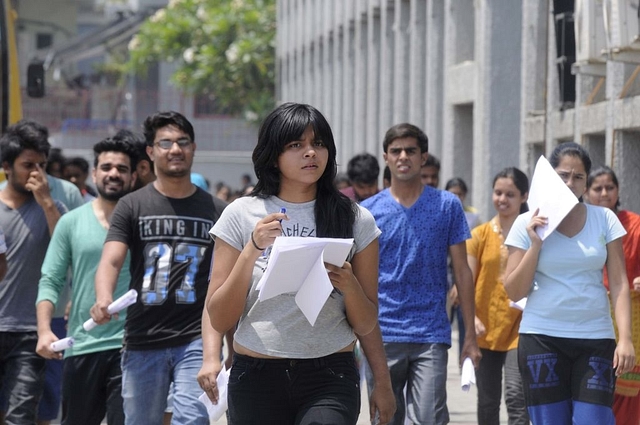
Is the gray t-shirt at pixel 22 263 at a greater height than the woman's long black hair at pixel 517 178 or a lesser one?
lesser

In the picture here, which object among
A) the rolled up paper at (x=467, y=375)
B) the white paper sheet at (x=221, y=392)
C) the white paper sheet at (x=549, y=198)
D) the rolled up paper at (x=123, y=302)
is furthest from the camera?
the rolled up paper at (x=467, y=375)

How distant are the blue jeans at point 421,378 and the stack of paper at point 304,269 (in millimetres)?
2987

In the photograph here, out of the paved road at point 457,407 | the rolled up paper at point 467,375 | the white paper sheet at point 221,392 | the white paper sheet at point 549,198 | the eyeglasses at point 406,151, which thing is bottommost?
the paved road at point 457,407

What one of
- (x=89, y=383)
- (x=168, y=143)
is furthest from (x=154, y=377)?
(x=168, y=143)

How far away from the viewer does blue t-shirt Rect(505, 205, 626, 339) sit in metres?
7.88

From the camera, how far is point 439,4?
79.9 ft

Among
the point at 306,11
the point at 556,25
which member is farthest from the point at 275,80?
the point at 556,25

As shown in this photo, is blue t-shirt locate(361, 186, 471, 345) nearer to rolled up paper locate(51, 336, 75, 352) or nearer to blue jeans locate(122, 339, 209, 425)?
blue jeans locate(122, 339, 209, 425)

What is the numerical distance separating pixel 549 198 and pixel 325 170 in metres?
2.11

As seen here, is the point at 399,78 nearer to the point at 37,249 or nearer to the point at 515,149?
the point at 515,149

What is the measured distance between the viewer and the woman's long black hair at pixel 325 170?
19.4ft

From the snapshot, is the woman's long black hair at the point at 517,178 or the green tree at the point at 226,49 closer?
the woman's long black hair at the point at 517,178

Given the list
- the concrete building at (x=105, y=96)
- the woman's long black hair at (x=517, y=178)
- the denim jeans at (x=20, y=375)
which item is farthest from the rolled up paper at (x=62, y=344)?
the concrete building at (x=105, y=96)

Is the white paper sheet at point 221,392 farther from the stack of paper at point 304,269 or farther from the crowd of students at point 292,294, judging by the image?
the stack of paper at point 304,269
